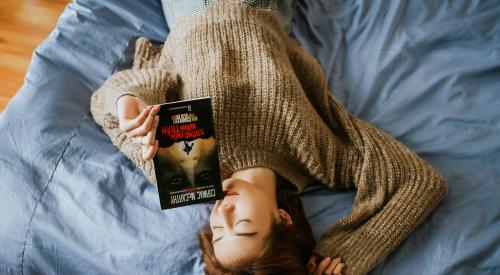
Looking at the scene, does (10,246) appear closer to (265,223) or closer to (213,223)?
(213,223)

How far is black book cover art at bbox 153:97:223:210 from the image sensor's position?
2.64 feet

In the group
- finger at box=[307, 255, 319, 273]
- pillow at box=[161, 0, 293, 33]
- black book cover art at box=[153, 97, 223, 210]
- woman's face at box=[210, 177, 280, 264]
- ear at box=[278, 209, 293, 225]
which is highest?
pillow at box=[161, 0, 293, 33]

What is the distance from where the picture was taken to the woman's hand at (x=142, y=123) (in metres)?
0.82

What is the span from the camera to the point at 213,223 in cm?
94

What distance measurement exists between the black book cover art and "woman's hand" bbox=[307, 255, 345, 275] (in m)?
0.27

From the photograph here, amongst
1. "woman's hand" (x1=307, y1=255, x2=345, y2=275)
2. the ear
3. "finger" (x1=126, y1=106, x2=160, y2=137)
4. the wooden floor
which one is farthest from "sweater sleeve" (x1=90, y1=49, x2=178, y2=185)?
the wooden floor

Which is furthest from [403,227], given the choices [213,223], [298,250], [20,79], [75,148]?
[20,79]

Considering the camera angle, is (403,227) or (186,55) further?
(186,55)

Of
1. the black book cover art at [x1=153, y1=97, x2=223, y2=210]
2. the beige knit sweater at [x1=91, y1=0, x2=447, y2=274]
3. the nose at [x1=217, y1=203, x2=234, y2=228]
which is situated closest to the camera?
the black book cover art at [x1=153, y1=97, x2=223, y2=210]

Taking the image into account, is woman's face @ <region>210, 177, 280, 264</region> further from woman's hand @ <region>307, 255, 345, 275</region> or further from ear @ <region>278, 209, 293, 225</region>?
woman's hand @ <region>307, 255, 345, 275</region>

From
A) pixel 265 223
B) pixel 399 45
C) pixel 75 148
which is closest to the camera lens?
pixel 265 223

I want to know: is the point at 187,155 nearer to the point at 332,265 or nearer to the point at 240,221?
the point at 240,221

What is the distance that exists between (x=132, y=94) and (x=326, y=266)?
57cm

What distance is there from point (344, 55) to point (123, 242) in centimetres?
86
